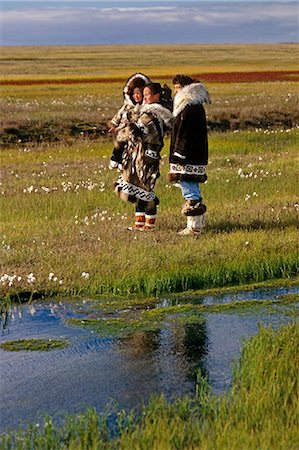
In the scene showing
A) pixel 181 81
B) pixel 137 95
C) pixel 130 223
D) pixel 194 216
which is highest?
pixel 181 81

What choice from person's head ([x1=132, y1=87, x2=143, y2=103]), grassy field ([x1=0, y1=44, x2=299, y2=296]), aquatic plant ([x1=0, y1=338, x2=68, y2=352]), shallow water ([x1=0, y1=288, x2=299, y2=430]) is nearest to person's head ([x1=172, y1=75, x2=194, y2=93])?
person's head ([x1=132, y1=87, x2=143, y2=103])

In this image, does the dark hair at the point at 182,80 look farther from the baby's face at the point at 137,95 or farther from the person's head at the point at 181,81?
the baby's face at the point at 137,95


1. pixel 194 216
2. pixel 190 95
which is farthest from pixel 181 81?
pixel 194 216

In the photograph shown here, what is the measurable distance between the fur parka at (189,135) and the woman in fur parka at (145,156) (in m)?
0.31

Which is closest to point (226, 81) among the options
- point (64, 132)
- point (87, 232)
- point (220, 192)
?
point (64, 132)

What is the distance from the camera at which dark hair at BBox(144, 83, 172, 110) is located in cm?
1379

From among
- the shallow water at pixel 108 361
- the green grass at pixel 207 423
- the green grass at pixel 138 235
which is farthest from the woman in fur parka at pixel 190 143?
the green grass at pixel 207 423

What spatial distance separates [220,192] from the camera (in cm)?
1817

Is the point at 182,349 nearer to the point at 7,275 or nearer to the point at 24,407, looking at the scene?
the point at 24,407

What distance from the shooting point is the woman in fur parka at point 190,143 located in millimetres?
13391

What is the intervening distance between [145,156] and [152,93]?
36.0 inches

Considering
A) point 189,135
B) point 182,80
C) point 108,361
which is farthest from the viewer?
point 189,135

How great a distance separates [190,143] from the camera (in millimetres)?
13586

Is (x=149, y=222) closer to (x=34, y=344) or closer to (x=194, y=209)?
(x=194, y=209)
